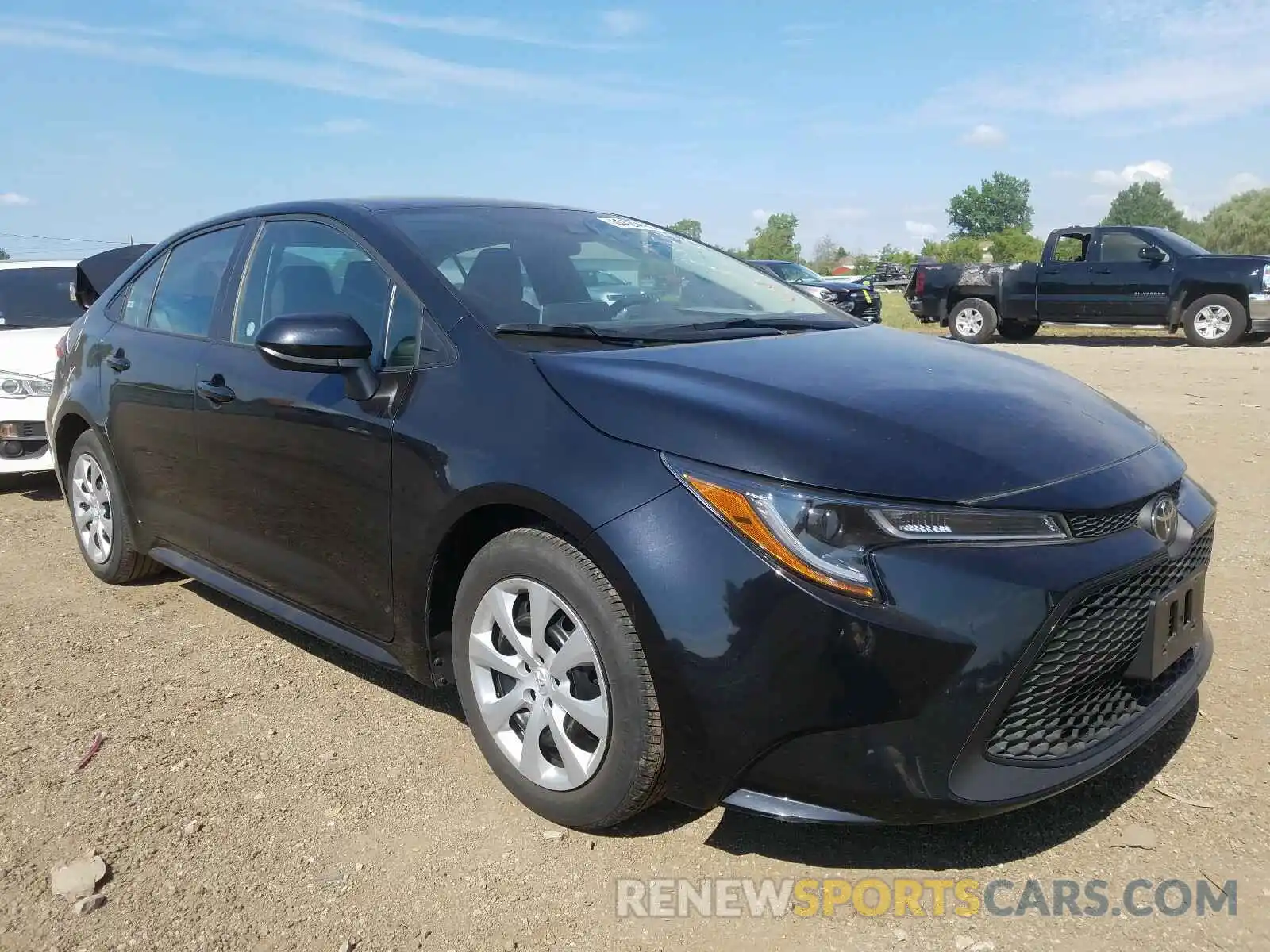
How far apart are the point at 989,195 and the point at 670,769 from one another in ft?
411

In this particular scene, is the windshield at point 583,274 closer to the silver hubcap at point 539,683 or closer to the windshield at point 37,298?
the silver hubcap at point 539,683

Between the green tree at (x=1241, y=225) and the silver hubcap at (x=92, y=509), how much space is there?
196 ft

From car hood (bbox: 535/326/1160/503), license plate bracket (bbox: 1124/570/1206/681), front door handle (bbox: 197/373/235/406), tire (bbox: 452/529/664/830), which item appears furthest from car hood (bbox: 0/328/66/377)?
license plate bracket (bbox: 1124/570/1206/681)

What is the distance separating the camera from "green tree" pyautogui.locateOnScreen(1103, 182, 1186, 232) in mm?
102000

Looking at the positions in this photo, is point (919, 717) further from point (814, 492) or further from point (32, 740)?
point (32, 740)

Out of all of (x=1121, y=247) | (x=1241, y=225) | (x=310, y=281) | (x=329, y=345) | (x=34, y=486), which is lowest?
(x=34, y=486)

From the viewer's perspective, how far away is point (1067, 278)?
1541 centimetres

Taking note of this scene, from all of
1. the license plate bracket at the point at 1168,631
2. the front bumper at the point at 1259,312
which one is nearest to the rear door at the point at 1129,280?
the front bumper at the point at 1259,312

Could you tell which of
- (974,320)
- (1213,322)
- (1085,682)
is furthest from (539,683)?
(974,320)

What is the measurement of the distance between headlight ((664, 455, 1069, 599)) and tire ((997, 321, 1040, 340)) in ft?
51.9

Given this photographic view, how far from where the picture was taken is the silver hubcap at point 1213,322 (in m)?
14.4

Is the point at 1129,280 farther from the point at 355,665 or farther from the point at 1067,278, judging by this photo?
the point at 355,665

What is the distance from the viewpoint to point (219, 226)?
391cm

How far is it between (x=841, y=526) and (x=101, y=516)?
364cm
